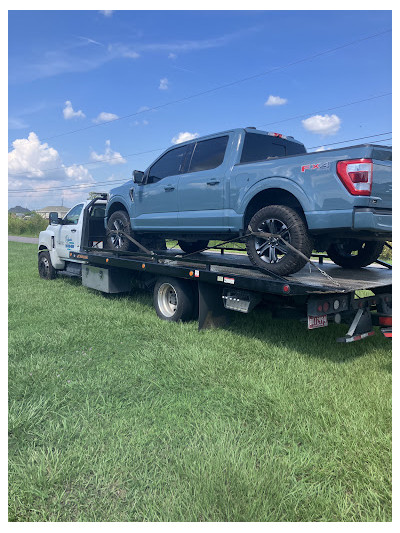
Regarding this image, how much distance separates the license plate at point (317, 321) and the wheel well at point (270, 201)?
1.15m

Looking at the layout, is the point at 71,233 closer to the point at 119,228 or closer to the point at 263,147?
the point at 119,228

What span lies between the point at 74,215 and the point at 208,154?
4904 mm

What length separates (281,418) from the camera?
3301 millimetres

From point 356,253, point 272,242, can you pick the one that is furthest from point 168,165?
point 356,253

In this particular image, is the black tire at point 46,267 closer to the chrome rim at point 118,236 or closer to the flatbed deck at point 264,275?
the chrome rim at point 118,236

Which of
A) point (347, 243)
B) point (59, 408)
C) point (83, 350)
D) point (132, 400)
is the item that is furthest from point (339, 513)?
point (347, 243)

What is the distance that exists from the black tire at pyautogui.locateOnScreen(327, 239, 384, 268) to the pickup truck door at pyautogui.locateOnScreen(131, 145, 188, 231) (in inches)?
96.5

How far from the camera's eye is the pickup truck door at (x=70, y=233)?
30.2 ft

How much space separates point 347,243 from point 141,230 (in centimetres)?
342

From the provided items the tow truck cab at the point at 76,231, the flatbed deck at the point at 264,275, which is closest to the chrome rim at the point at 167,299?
the flatbed deck at the point at 264,275

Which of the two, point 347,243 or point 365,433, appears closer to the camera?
point 365,433

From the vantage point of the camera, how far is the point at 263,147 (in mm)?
5723

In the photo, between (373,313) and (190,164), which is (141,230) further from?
(373,313)

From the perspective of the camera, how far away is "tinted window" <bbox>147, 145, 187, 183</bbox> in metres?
6.41
